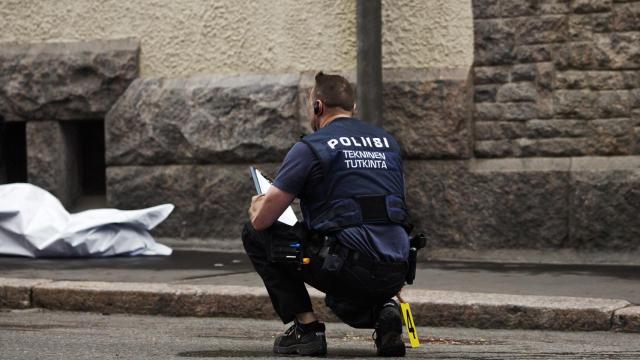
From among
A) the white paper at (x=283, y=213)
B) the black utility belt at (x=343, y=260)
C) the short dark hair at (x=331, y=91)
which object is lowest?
the black utility belt at (x=343, y=260)

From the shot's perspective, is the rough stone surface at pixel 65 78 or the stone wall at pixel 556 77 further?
the rough stone surface at pixel 65 78

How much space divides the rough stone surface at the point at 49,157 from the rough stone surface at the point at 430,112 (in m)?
2.86

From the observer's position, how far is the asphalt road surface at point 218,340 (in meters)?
5.57

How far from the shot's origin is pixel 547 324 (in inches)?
264

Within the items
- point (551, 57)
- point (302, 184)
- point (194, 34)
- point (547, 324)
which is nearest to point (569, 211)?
point (551, 57)

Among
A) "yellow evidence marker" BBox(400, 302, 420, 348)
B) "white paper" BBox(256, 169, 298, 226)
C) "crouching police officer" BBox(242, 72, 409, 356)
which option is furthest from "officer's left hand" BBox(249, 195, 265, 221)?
"yellow evidence marker" BBox(400, 302, 420, 348)

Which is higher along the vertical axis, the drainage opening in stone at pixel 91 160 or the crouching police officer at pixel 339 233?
the crouching police officer at pixel 339 233

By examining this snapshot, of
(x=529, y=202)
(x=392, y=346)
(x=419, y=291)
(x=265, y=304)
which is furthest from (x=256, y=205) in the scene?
(x=529, y=202)

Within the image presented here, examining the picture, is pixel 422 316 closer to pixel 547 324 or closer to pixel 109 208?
pixel 547 324

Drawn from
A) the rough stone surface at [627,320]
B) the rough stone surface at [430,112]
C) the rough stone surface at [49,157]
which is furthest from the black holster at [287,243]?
the rough stone surface at [49,157]

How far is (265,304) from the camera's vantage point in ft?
23.5

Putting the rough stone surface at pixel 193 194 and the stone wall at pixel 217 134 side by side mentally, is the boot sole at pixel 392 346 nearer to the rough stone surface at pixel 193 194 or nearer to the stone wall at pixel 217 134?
the stone wall at pixel 217 134

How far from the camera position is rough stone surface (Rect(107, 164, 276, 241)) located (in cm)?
1008

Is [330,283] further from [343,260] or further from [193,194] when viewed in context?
[193,194]
